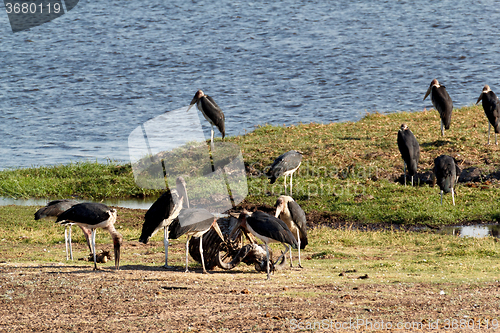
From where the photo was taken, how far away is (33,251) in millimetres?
10094

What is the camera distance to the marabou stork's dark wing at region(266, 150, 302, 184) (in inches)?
517

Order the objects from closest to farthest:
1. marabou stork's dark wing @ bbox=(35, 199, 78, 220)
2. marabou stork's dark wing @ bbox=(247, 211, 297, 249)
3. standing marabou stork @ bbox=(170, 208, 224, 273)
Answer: marabou stork's dark wing @ bbox=(247, 211, 297, 249)
standing marabou stork @ bbox=(170, 208, 224, 273)
marabou stork's dark wing @ bbox=(35, 199, 78, 220)

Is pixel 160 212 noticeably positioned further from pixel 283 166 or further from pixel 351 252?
pixel 283 166

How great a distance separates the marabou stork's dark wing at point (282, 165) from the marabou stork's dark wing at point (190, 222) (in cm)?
497

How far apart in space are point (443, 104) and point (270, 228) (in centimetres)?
1076

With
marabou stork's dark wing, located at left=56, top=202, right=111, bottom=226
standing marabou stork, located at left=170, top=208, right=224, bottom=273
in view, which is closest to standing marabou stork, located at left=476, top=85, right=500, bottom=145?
standing marabou stork, located at left=170, top=208, right=224, bottom=273

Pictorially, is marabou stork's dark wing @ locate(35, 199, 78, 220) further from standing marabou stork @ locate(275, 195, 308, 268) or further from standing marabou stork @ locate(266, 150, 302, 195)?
standing marabou stork @ locate(266, 150, 302, 195)

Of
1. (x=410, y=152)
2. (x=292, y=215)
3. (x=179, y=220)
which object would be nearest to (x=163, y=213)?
(x=179, y=220)

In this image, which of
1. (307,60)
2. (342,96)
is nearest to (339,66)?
(307,60)

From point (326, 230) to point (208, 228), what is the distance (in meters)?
4.26

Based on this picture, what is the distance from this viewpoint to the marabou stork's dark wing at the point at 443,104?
1655cm

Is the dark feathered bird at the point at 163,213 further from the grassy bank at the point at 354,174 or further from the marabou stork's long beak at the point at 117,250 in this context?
the grassy bank at the point at 354,174

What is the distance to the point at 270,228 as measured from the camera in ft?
25.5

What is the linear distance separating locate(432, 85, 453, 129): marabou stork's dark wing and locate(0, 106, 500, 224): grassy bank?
0.56m
